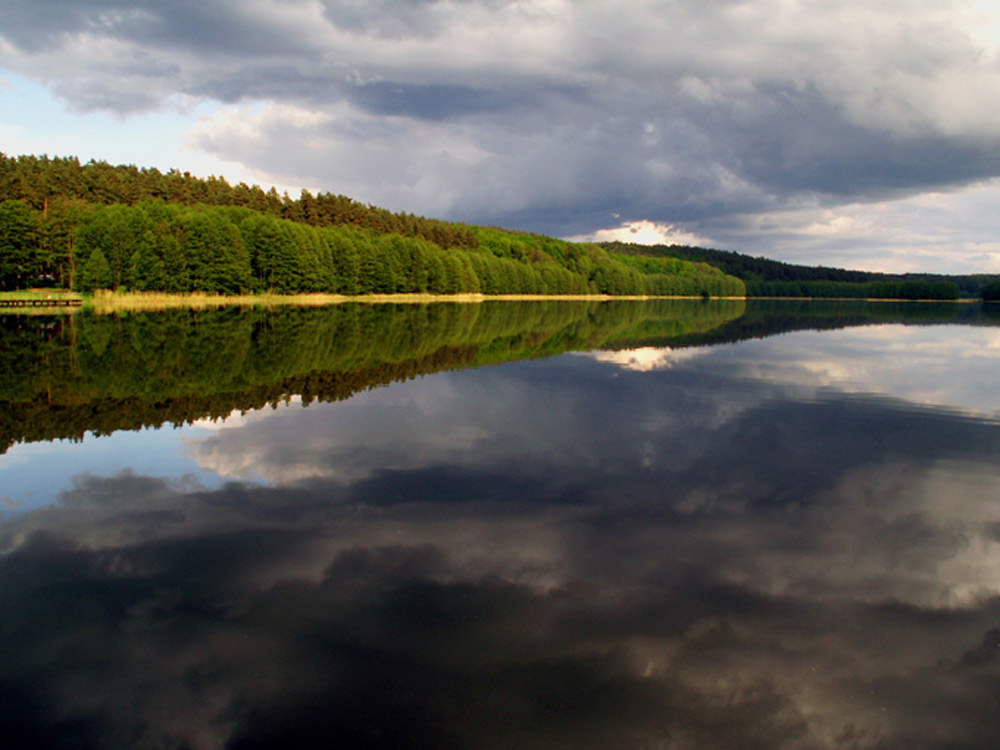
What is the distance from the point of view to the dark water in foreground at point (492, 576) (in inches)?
217

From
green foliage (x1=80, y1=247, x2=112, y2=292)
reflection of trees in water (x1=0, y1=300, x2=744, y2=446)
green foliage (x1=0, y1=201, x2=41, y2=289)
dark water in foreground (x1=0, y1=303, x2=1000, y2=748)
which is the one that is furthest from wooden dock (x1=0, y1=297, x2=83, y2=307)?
dark water in foreground (x1=0, y1=303, x2=1000, y2=748)

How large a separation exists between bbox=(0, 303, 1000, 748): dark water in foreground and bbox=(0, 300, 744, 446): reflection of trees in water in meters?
0.36

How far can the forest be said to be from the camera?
7912 centimetres

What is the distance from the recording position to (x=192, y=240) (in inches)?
3297

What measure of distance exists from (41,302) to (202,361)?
188 ft

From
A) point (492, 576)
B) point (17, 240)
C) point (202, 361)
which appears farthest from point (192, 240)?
point (492, 576)

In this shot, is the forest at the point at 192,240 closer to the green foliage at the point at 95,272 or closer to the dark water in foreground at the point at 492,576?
the green foliage at the point at 95,272

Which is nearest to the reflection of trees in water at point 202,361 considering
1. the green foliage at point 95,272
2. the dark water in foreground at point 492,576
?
the dark water in foreground at point 492,576

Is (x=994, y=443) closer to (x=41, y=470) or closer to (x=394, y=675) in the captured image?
(x=394, y=675)

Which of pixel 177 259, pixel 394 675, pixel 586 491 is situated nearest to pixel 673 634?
pixel 394 675

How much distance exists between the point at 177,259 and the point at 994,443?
276 ft

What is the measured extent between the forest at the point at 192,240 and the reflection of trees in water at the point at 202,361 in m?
32.4

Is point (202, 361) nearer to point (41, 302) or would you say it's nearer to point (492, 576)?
point (492, 576)

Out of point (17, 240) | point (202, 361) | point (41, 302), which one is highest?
point (17, 240)
